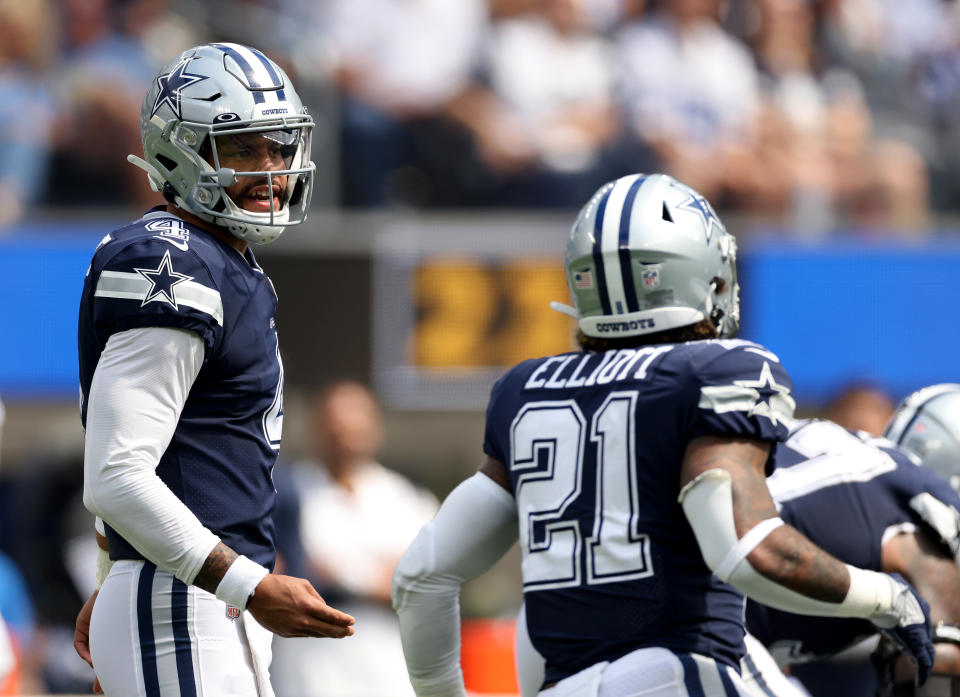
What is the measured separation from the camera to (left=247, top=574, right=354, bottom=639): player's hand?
2.66m

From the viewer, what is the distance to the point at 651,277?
9.52 ft

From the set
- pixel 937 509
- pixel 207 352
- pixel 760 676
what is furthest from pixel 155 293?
pixel 937 509

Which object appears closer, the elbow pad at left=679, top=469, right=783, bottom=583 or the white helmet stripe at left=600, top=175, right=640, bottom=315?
the elbow pad at left=679, top=469, right=783, bottom=583

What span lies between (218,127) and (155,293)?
466 millimetres

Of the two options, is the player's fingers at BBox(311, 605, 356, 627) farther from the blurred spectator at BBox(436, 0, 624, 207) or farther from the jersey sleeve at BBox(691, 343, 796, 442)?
the blurred spectator at BBox(436, 0, 624, 207)

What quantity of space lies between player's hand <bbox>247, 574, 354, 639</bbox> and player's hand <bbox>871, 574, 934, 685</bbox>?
101cm

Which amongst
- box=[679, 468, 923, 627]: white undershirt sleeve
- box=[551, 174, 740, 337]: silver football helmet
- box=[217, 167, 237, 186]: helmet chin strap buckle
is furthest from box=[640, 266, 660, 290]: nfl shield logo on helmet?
box=[217, 167, 237, 186]: helmet chin strap buckle

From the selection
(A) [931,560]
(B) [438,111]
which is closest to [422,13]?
(B) [438,111]

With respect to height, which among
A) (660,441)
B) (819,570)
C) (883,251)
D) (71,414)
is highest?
(660,441)

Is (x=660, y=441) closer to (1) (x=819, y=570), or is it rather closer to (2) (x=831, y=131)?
(1) (x=819, y=570)

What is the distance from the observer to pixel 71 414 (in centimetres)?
778

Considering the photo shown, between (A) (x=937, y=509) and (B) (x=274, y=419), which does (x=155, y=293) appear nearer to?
(B) (x=274, y=419)

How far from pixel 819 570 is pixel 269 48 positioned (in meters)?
6.34

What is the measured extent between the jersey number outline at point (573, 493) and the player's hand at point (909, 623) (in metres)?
0.48
